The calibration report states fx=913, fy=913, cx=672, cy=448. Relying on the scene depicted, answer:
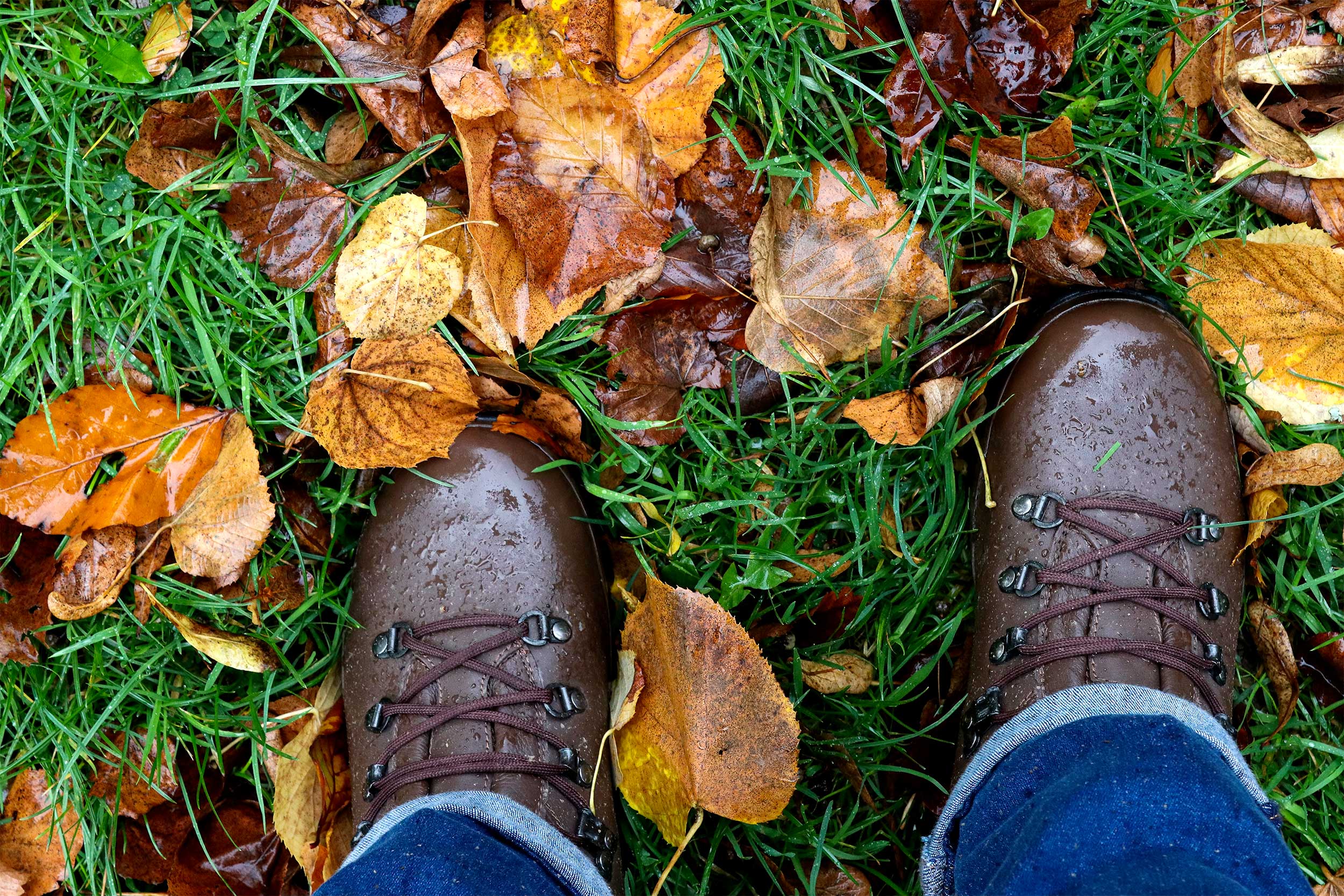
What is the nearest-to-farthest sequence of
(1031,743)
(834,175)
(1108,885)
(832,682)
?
(1108,885), (1031,743), (834,175), (832,682)

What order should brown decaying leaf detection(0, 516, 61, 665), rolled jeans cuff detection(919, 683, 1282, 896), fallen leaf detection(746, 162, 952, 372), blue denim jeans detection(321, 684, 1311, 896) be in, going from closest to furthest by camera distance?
1. blue denim jeans detection(321, 684, 1311, 896)
2. rolled jeans cuff detection(919, 683, 1282, 896)
3. fallen leaf detection(746, 162, 952, 372)
4. brown decaying leaf detection(0, 516, 61, 665)

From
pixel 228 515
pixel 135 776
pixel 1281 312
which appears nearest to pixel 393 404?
pixel 228 515

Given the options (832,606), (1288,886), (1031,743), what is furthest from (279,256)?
(1288,886)

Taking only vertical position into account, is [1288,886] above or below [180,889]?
above

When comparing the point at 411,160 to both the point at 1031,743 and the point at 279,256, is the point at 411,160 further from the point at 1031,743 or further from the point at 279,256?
the point at 1031,743

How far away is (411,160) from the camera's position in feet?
5.15

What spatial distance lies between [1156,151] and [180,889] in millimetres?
2220

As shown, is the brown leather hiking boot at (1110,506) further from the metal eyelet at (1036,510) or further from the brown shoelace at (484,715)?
the brown shoelace at (484,715)

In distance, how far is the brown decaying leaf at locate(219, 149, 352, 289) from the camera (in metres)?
1.57

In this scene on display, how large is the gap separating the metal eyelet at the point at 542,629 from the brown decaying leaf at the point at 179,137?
979 mm

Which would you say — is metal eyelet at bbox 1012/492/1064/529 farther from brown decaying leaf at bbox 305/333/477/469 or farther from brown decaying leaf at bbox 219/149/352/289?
brown decaying leaf at bbox 219/149/352/289

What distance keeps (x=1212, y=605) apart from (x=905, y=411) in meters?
0.64

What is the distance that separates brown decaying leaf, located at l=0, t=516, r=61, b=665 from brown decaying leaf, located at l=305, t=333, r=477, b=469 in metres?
0.56

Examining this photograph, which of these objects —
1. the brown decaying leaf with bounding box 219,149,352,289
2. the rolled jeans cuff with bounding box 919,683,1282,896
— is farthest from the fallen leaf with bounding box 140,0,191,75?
the rolled jeans cuff with bounding box 919,683,1282,896
